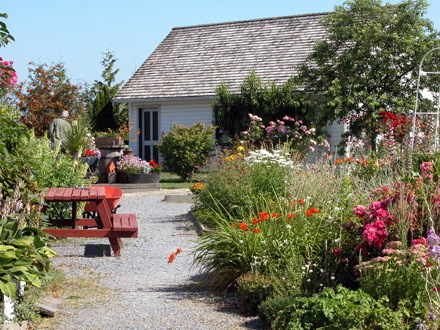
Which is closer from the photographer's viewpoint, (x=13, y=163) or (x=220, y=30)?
(x=13, y=163)

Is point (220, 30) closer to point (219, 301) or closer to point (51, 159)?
point (51, 159)

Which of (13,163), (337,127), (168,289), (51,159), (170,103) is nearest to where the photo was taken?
(13,163)

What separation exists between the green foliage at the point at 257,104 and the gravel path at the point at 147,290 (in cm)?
936

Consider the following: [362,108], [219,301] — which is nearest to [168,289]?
[219,301]

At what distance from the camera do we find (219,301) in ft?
16.3

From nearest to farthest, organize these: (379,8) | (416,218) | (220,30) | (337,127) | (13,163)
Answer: (13,163) → (416,218) → (379,8) → (337,127) → (220,30)

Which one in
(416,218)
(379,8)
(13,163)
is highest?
(379,8)

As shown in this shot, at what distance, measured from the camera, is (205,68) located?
20844 millimetres

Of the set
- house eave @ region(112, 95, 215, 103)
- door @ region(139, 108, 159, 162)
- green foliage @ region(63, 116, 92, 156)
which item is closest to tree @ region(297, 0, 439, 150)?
house eave @ region(112, 95, 215, 103)

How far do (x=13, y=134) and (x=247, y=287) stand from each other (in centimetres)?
236

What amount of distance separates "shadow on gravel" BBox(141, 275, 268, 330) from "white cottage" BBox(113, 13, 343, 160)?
13892 millimetres

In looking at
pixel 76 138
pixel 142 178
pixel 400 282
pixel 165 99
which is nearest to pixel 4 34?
pixel 400 282

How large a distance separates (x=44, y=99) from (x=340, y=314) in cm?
1936

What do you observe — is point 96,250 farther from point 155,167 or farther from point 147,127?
point 147,127
